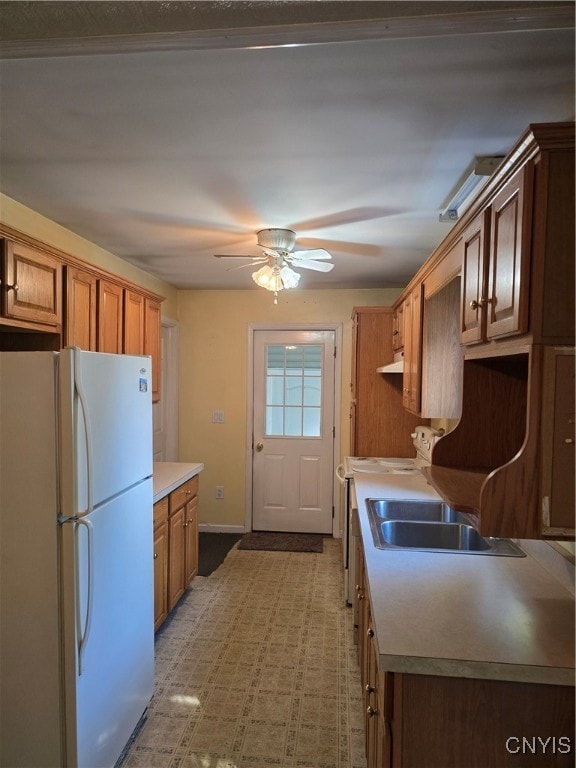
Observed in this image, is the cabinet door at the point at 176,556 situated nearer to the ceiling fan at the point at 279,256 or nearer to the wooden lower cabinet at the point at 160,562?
the wooden lower cabinet at the point at 160,562

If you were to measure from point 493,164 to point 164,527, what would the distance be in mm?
2523

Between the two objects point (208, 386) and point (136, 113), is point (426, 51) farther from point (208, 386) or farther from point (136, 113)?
point (208, 386)

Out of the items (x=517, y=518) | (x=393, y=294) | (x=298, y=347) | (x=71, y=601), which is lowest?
(x=71, y=601)

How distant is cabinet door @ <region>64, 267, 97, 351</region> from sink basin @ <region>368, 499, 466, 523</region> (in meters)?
1.79

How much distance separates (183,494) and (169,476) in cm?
16

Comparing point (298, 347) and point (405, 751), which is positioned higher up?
point (298, 347)

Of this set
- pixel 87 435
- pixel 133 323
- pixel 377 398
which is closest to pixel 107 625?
pixel 87 435

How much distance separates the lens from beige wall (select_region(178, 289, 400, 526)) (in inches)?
176

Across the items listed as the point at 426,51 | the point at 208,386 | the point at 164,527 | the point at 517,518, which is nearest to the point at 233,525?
the point at 208,386

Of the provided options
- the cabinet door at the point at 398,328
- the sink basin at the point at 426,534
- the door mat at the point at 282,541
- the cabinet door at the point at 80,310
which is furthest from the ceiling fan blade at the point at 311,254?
the door mat at the point at 282,541

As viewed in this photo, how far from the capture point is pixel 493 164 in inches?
68.4

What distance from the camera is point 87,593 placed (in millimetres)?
1575

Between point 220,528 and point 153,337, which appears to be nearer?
point 153,337

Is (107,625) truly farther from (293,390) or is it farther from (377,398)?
(293,390)
